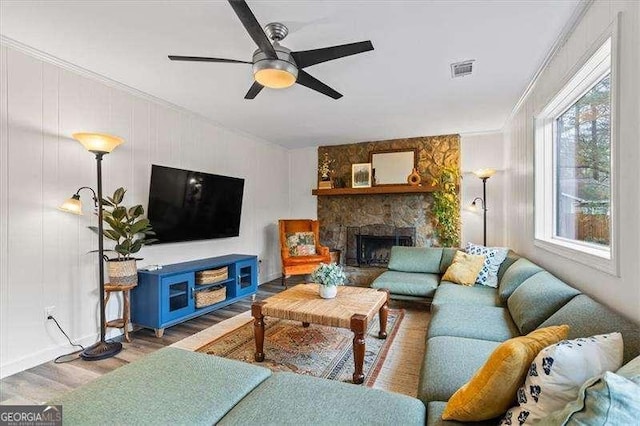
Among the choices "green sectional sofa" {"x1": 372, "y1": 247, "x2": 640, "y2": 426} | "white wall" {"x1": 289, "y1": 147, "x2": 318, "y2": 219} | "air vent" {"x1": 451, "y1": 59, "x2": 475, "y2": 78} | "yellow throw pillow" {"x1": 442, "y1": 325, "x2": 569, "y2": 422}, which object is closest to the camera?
"yellow throw pillow" {"x1": 442, "y1": 325, "x2": 569, "y2": 422}

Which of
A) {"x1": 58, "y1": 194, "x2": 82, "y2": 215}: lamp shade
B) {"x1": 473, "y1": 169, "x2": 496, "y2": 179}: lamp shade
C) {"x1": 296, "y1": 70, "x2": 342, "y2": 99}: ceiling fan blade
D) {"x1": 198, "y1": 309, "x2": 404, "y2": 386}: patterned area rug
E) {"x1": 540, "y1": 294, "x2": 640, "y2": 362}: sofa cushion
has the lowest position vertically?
{"x1": 198, "y1": 309, "x2": 404, "y2": 386}: patterned area rug

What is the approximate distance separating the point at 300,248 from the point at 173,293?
7.66ft

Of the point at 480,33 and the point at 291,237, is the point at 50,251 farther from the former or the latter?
the point at 480,33

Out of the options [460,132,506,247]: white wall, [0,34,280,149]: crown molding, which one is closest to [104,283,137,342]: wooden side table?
[0,34,280,149]: crown molding

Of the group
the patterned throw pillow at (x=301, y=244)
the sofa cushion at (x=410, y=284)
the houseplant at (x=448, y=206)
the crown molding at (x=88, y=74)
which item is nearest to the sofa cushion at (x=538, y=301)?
the sofa cushion at (x=410, y=284)

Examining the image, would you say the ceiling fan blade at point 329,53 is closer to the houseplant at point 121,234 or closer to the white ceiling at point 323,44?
the white ceiling at point 323,44

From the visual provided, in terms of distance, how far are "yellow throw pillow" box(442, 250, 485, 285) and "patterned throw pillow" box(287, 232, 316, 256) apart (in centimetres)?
232

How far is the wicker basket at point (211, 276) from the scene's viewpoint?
3497 millimetres

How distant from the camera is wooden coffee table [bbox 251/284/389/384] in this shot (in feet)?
7.17

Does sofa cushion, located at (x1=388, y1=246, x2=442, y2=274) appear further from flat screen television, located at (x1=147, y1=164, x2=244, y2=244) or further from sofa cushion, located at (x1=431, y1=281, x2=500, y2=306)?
flat screen television, located at (x1=147, y1=164, x2=244, y2=244)

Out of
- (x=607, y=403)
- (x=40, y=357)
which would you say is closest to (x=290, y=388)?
(x=607, y=403)

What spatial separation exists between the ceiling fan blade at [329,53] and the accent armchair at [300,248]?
3.20 metres

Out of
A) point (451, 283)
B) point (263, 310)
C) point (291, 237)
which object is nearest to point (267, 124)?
point (291, 237)

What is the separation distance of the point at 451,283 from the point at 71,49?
13.5 feet
